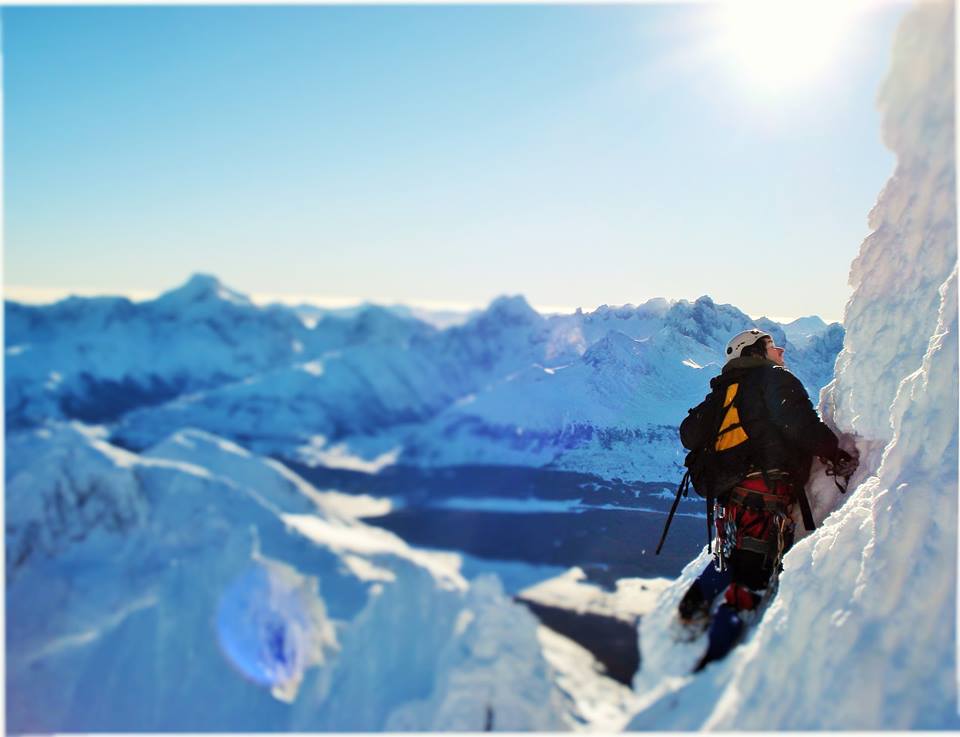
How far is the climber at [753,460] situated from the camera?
2.26 m

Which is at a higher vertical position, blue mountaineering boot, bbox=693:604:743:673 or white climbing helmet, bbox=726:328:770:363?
white climbing helmet, bbox=726:328:770:363

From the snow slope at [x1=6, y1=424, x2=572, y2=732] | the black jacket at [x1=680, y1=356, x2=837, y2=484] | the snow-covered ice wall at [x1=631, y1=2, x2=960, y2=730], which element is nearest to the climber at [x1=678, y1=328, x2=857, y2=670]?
the black jacket at [x1=680, y1=356, x2=837, y2=484]

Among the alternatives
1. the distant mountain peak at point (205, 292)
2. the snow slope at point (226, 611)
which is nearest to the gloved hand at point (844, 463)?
the snow slope at point (226, 611)

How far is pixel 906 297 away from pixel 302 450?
4820mm

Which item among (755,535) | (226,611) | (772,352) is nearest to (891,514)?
(755,535)

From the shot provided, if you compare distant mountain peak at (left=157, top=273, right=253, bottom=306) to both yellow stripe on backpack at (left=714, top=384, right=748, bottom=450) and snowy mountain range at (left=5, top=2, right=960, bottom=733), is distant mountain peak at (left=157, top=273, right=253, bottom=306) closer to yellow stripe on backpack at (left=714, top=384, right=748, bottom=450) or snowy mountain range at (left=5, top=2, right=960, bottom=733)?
snowy mountain range at (left=5, top=2, right=960, bottom=733)

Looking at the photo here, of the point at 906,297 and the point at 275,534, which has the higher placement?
the point at 906,297

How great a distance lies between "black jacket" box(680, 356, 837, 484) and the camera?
88.4 inches

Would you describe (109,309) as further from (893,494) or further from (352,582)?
(893,494)

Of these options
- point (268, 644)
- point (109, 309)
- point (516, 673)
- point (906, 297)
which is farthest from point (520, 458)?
point (109, 309)

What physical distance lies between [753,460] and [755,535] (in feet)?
1.16

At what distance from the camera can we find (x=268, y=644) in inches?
157

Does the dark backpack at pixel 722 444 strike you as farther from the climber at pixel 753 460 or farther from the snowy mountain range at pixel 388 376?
the snowy mountain range at pixel 388 376

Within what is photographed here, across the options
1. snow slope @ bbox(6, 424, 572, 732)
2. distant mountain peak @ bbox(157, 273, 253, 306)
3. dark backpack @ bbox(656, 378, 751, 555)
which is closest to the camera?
dark backpack @ bbox(656, 378, 751, 555)
